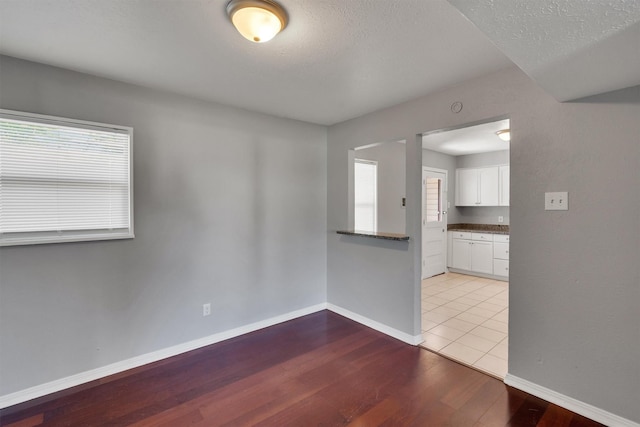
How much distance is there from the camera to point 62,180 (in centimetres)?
215

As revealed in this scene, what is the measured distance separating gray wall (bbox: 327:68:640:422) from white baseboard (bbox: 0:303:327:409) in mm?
2392

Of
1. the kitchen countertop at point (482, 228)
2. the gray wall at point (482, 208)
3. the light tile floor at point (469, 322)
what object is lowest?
the light tile floor at point (469, 322)

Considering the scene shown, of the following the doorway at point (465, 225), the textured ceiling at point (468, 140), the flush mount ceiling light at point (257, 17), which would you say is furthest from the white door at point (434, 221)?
the flush mount ceiling light at point (257, 17)

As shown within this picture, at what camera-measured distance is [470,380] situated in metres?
2.25

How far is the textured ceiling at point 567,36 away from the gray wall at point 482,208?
4158 millimetres

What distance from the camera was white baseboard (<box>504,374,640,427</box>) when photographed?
177 centimetres

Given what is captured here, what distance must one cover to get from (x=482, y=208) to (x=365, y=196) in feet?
9.93

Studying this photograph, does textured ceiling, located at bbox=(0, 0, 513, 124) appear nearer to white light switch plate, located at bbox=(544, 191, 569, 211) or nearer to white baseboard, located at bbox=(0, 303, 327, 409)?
white light switch plate, located at bbox=(544, 191, 569, 211)

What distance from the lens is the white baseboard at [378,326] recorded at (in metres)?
2.87

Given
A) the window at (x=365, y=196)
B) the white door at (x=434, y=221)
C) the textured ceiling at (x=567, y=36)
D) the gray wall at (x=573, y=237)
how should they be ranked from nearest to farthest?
the textured ceiling at (x=567, y=36), the gray wall at (x=573, y=237), the window at (x=365, y=196), the white door at (x=434, y=221)

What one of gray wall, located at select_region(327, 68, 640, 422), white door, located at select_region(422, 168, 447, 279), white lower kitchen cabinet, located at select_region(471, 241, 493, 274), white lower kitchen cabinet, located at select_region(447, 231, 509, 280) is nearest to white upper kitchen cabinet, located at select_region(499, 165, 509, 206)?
white lower kitchen cabinet, located at select_region(447, 231, 509, 280)

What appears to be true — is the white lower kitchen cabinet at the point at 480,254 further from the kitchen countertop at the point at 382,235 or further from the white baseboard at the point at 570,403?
the white baseboard at the point at 570,403

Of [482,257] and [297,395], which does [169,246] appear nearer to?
[297,395]

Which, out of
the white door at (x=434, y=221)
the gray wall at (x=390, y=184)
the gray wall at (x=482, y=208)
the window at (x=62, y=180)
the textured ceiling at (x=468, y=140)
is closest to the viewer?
the window at (x=62, y=180)
